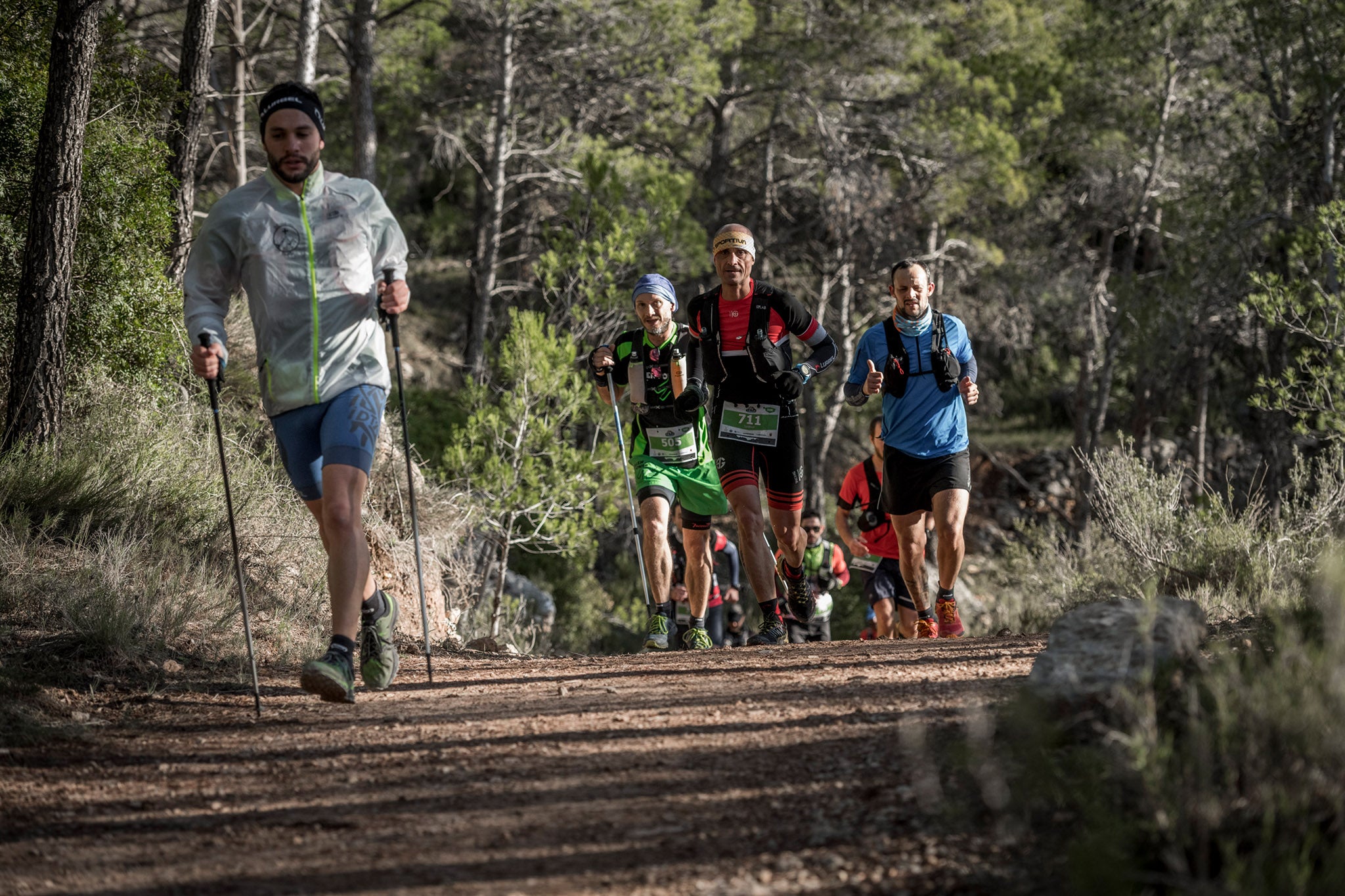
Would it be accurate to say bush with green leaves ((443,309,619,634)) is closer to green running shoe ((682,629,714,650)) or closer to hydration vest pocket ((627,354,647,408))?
green running shoe ((682,629,714,650))

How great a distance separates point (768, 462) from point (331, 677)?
353 cm

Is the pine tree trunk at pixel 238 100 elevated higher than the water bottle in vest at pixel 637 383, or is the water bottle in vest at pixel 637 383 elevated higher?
the pine tree trunk at pixel 238 100

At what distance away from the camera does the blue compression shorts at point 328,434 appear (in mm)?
5035

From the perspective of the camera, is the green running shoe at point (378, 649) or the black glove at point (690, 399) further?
the black glove at point (690, 399)

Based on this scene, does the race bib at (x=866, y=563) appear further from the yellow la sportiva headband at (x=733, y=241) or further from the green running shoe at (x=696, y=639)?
the yellow la sportiva headband at (x=733, y=241)

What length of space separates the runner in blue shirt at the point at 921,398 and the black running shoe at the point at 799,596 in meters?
0.81

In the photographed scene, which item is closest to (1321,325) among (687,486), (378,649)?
(687,486)

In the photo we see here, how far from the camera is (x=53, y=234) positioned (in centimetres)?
729

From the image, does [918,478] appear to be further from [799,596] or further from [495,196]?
[495,196]

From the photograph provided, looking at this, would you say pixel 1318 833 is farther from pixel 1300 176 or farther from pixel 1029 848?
pixel 1300 176

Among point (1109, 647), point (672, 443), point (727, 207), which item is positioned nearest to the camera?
point (1109, 647)

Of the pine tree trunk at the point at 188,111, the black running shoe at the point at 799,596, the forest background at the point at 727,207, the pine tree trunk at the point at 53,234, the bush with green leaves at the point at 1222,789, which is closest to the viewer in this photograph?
the bush with green leaves at the point at 1222,789

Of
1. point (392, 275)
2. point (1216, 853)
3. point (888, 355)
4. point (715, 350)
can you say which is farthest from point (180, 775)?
point (888, 355)

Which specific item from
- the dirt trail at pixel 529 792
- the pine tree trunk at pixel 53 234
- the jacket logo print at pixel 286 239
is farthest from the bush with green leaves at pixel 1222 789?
the pine tree trunk at pixel 53 234
